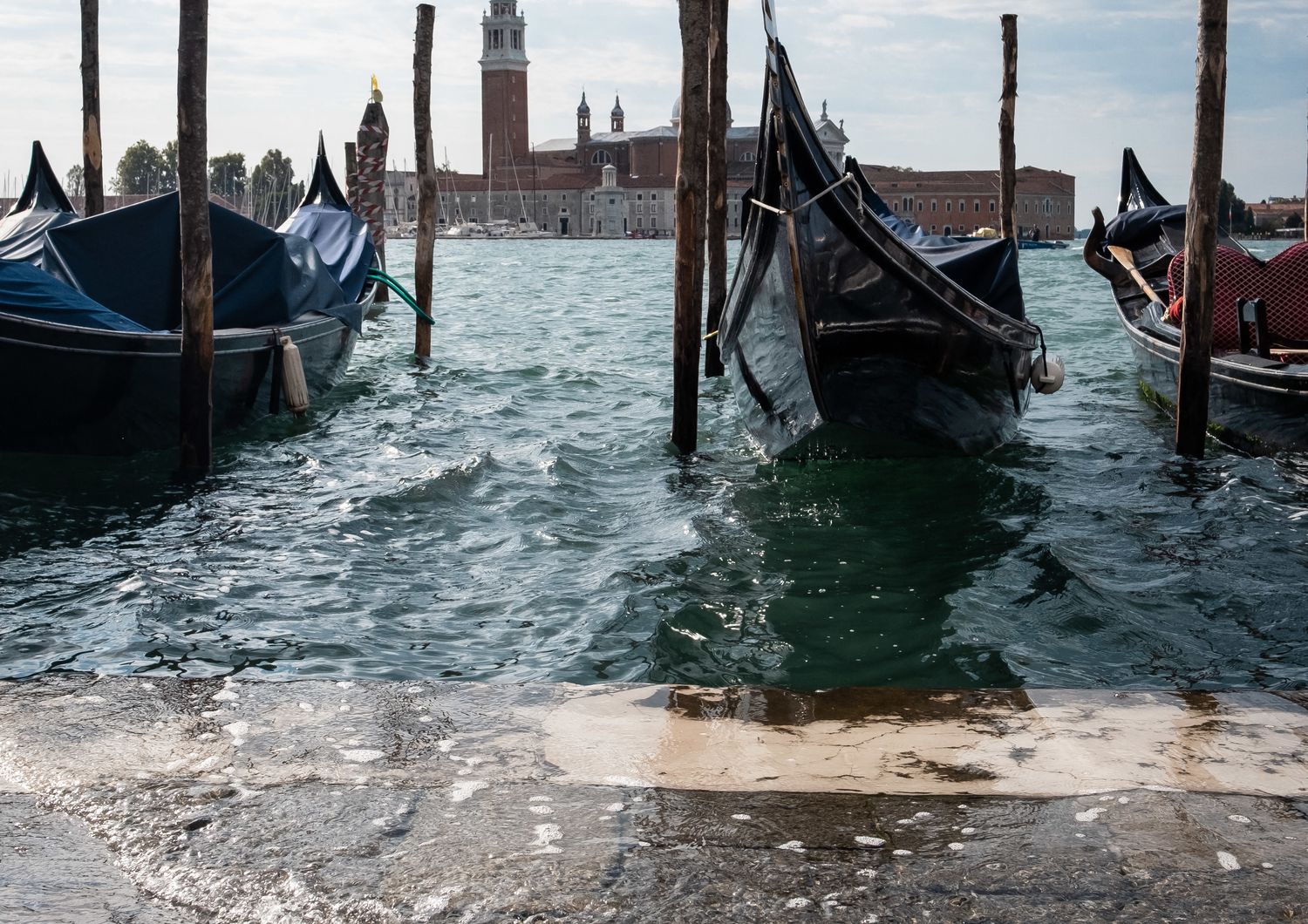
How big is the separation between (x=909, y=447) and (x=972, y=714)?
2.89 m

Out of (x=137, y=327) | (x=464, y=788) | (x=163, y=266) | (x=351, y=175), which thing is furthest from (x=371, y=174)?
(x=464, y=788)

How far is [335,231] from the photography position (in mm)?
9211

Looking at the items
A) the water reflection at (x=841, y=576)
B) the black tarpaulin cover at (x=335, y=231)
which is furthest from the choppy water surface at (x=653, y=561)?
the black tarpaulin cover at (x=335, y=231)

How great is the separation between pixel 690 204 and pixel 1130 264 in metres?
4.55

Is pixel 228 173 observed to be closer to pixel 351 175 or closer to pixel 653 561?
pixel 351 175

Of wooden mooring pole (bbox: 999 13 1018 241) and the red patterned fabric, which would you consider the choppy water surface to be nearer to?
the red patterned fabric

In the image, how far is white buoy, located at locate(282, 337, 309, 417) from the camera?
645 cm

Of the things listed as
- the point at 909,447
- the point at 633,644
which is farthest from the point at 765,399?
the point at 633,644

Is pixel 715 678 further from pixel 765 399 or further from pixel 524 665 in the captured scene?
pixel 765 399

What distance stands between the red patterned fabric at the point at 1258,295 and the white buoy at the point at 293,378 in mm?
4570

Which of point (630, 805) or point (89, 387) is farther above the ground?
point (89, 387)

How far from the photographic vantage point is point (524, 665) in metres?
3.08

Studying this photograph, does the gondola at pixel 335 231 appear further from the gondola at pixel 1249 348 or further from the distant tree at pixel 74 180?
the distant tree at pixel 74 180

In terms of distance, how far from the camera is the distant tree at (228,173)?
59.3m
